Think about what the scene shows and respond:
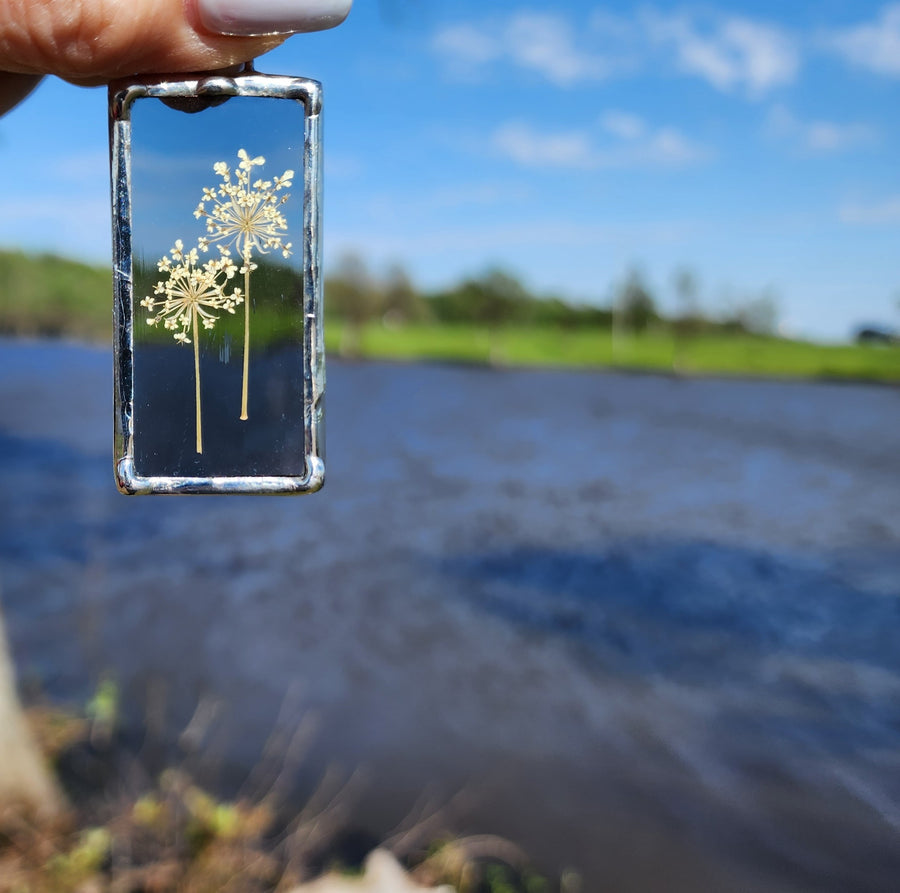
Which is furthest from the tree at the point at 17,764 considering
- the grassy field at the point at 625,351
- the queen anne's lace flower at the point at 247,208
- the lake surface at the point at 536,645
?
the grassy field at the point at 625,351

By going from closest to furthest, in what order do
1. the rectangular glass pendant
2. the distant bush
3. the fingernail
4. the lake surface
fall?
the fingernail < the rectangular glass pendant < the lake surface < the distant bush

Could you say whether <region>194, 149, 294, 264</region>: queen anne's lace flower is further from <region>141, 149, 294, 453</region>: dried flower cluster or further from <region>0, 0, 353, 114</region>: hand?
<region>0, 0, 353, 114</region>: hand

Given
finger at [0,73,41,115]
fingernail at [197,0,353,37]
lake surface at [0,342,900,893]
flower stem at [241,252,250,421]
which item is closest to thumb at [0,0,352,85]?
fingernail at [197,0,353,37]

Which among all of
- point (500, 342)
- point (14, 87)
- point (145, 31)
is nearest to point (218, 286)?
point (145, 31)

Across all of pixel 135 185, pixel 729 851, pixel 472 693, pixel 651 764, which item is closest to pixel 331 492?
pixel 472 693

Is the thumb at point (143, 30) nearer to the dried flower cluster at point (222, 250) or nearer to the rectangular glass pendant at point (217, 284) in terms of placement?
the rectangular glass pendant at point (217, 284)

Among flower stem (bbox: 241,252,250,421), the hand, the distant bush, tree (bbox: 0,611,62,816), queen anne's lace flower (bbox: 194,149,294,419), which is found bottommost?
tree (bbox: 0,611,62,816)
